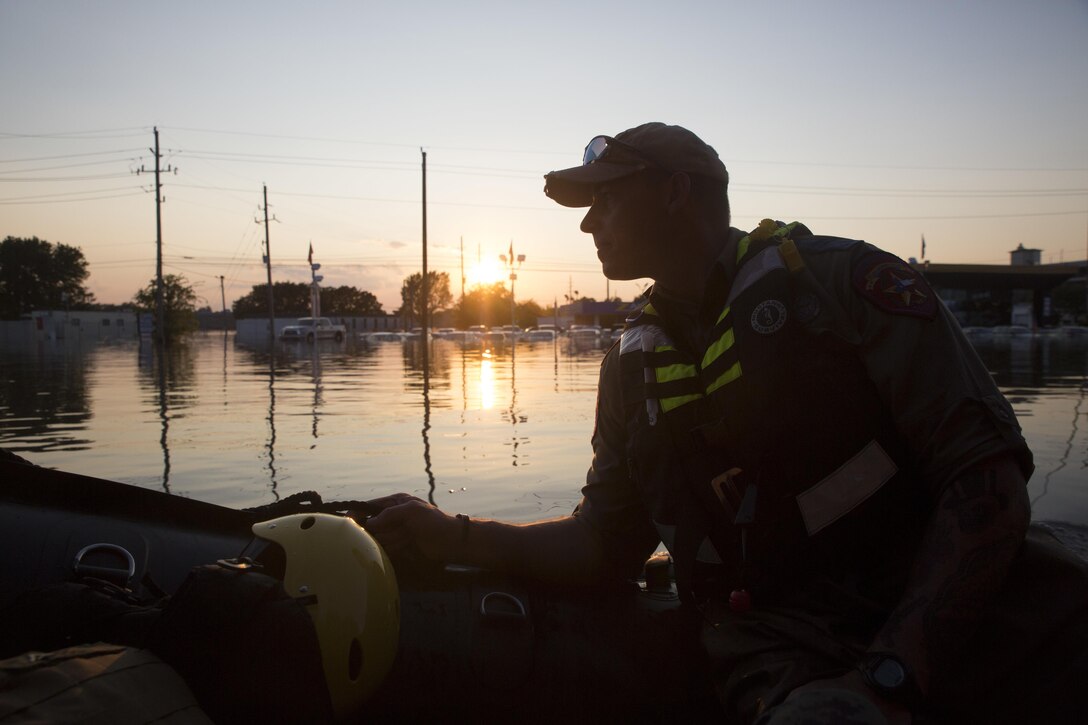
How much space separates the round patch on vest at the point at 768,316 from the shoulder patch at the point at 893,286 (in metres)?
0.19

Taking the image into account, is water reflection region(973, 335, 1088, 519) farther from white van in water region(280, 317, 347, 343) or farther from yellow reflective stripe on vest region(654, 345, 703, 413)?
white van in water region(280, 317, 347, 343)

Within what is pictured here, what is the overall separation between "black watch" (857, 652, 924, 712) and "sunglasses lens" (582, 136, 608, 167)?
1572mm

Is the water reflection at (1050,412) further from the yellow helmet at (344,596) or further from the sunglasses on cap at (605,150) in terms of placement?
the yellow helmet at (344,596)

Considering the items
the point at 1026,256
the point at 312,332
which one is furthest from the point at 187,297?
the point at 1026,256

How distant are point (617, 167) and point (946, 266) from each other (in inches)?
3467

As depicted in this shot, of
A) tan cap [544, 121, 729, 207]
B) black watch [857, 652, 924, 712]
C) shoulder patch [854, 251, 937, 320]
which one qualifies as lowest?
black watch [857, 652, 924, 712]

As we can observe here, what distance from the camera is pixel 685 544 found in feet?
7.19

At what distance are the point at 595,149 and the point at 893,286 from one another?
102 centimetres

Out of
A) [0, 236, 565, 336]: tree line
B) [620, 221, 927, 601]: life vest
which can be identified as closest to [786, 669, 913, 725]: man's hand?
[620, 221, 927, 601]: life vest

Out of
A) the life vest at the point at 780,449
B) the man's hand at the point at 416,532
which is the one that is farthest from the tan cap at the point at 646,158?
the man's hand at the point at 416,532

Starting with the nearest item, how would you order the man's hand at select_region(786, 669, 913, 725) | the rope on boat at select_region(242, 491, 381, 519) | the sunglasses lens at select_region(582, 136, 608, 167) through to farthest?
the man's hand at select_region(786, 669, 913, 725), the sunglasses lens at select_region(582, 136, 608, 167), the rope on boat at select_region(242, 491, 381, 519)

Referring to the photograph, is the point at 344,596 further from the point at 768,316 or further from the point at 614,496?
the point at 768,316

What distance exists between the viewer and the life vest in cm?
190

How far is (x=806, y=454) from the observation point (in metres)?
1.92
